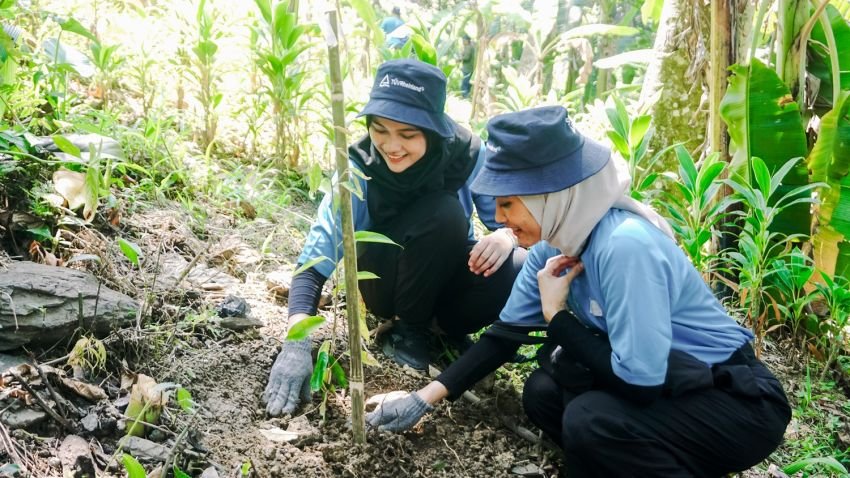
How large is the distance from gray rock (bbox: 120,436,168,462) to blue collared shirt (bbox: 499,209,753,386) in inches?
44.7

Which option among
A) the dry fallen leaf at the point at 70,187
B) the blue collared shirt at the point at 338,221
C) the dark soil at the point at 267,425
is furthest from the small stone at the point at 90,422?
the dry fallen leaf at the point at 70,187

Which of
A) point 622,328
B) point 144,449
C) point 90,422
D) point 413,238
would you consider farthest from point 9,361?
point 622,328

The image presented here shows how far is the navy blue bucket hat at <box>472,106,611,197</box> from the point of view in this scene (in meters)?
1.75

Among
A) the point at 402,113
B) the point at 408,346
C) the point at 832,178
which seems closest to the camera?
the point at 402,113

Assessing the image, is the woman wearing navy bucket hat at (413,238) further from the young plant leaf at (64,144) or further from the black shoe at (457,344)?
the young plant leaf at (64,144)

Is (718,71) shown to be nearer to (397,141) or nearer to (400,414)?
(397,141)

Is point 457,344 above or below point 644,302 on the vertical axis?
below

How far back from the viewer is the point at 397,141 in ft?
7.62

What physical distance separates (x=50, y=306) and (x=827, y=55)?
317cm

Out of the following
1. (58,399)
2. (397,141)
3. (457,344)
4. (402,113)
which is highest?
(402,113)

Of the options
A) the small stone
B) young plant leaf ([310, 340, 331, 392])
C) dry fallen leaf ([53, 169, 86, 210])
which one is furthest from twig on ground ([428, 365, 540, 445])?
dry fallen leaf ([53, 169, 86, 210])

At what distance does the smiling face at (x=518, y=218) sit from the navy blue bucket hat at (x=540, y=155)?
0.19 feet

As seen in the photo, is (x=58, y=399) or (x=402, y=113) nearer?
(x=58, y=399)

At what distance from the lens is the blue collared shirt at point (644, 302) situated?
5.60 feet
